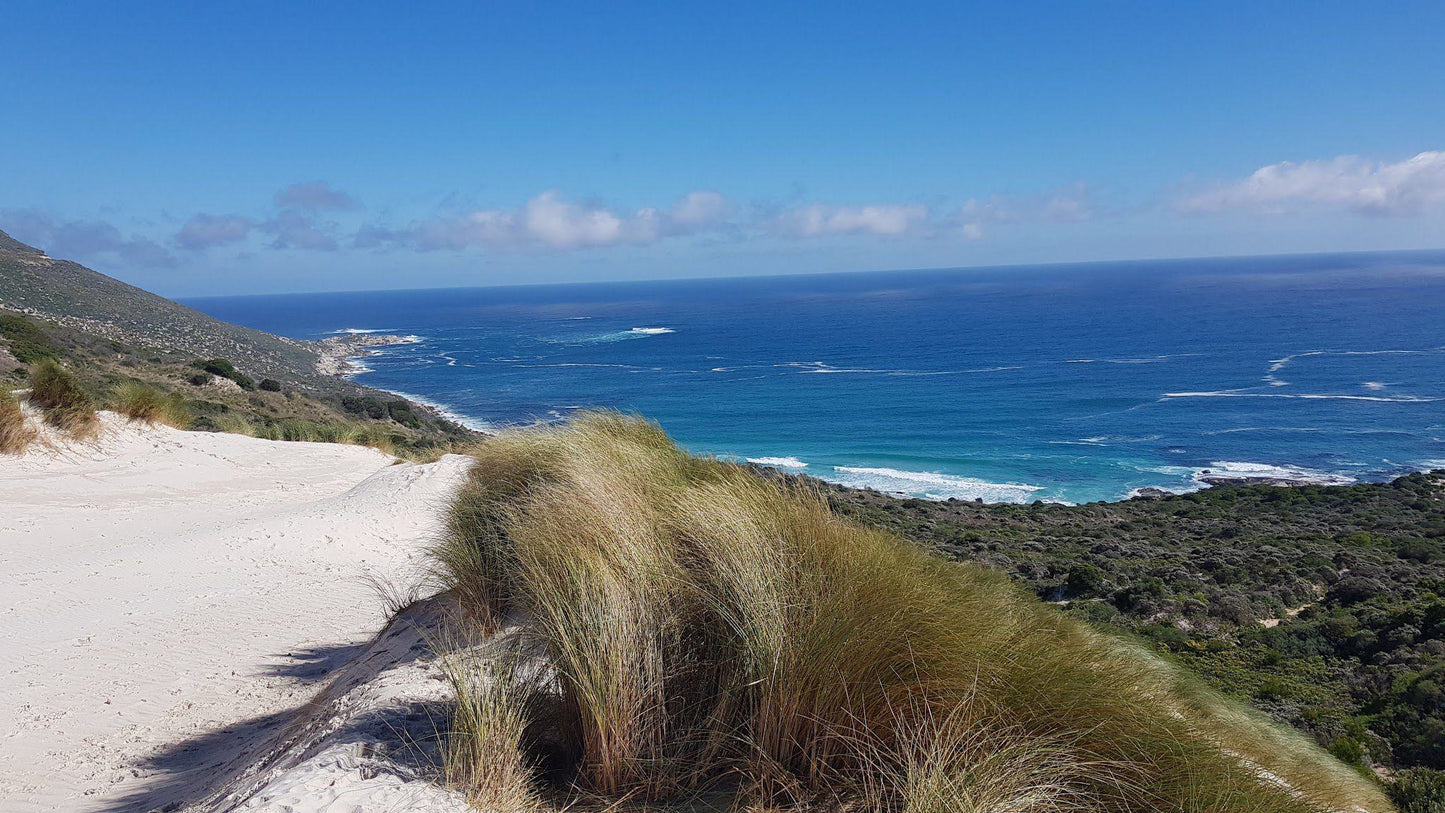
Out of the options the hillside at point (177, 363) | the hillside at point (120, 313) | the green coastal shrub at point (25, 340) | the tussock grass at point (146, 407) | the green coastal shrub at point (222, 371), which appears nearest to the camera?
the tussock grass at point (146, 407)

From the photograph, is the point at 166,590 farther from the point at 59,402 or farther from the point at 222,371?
the point at 222,371

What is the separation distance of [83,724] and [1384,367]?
8574cm

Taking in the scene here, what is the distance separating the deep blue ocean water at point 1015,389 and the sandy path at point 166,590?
559cm

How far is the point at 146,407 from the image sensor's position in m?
16.2

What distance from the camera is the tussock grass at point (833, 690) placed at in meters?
2.96

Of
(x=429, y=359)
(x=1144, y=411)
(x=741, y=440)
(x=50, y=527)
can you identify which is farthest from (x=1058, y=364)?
(x=50, y=527)

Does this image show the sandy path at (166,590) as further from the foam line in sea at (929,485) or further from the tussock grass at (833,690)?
the foam line in sea at (929,485)

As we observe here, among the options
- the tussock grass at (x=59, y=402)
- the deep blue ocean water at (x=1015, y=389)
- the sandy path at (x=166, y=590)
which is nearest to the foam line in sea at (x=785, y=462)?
the deep blue ocean water at (x=1015, y=389)

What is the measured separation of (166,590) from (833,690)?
9745mm

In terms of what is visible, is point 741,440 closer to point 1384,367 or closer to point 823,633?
point 823,633

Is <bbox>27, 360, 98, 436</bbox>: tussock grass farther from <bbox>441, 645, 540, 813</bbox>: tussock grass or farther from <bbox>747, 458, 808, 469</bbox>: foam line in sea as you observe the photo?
<bbox>747, 458, 808, 469</bbox>: foam line in sea

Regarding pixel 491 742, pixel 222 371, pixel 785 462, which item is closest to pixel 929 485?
pixel 785 462

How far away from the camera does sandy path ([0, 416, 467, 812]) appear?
19.6 ft

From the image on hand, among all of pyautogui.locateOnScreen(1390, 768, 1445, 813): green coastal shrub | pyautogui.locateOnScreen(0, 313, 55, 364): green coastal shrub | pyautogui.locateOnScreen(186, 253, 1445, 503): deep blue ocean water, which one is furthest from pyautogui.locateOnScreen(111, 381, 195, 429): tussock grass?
pyautogui.locateOnScreen(1390, 768, 1445, 813): green coastal shrub
